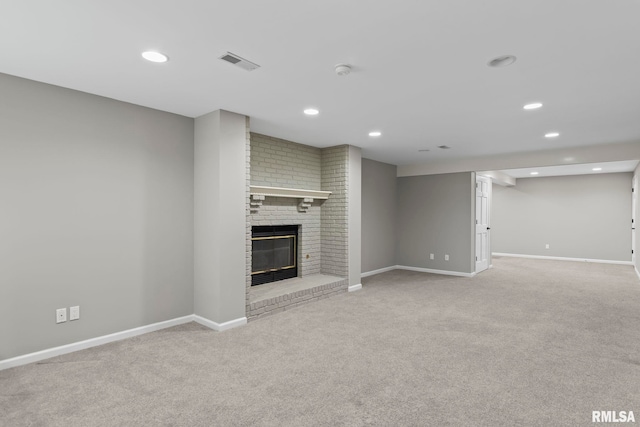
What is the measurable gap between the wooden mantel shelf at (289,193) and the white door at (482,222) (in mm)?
3771

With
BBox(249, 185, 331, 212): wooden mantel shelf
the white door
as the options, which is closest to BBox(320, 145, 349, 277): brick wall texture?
BBox(249, 185, 331, 212): wooden mantel shelf

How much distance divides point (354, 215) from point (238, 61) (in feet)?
11.6

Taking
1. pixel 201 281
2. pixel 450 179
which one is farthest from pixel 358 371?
pixel 450 179

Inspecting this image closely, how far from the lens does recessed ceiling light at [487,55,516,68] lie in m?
2.37

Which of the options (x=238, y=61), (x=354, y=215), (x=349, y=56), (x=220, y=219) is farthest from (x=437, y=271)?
(x=238, y=61)

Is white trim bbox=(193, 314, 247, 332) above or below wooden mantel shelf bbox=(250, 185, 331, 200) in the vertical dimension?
below

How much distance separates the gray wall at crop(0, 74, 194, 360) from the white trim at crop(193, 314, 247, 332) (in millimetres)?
190

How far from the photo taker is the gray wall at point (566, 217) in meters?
8.33

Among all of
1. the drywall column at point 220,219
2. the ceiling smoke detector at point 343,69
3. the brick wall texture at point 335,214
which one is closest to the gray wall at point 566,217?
the brick wall texture at point 335,214

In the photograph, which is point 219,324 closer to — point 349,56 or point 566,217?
point 349,56

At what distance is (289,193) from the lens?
4863 mm

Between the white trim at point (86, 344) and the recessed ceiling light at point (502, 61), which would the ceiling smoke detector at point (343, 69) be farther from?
the white trim at point (86, 344)

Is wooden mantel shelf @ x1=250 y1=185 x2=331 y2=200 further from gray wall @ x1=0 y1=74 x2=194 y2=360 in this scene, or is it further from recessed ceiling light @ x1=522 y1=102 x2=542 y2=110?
recessed ceiling light @ x1=522 y1=102 x2=542 y2=110
